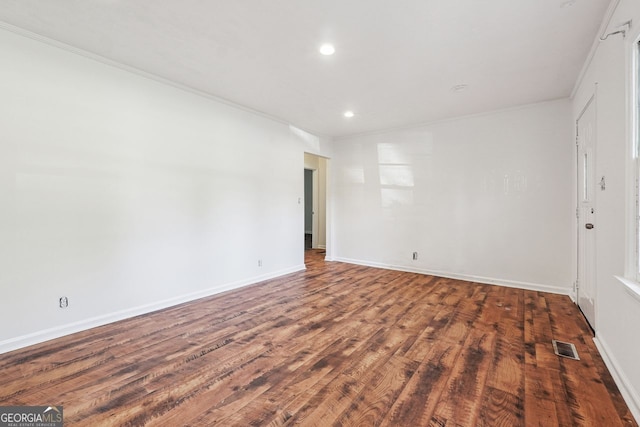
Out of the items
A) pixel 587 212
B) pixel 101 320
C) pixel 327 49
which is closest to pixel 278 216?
pixel 101 320

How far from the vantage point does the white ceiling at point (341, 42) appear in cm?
215

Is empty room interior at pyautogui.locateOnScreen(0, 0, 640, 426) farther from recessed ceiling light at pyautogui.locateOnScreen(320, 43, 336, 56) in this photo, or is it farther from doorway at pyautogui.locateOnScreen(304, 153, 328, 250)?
doorway at pyautogui.locateOnScreen(304, 153, 328, 250)

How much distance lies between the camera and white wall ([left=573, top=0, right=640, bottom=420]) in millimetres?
1759

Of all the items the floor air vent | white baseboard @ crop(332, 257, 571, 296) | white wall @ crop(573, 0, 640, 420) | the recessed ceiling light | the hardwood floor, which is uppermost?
the recessed ceiling light

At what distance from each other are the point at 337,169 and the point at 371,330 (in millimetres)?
4133

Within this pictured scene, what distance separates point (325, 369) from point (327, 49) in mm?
2724

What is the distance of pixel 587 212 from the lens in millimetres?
3129

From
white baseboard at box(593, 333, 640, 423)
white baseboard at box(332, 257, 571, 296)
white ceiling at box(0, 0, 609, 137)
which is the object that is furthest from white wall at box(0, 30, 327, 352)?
white baseboard at box(593, 333, 640, 423)

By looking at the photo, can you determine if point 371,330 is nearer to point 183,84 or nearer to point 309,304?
point 309,304

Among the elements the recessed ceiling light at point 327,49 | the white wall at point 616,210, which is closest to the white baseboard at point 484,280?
the white wall at point 616,210

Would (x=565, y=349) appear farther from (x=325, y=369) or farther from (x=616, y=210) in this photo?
(x=325, y=369)

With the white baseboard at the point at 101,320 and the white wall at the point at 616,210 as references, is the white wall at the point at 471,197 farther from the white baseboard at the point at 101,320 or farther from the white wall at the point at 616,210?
the white baseboard at the point at 101,320

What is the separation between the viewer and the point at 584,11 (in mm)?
2158

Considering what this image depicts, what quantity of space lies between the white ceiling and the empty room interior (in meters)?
0.02
